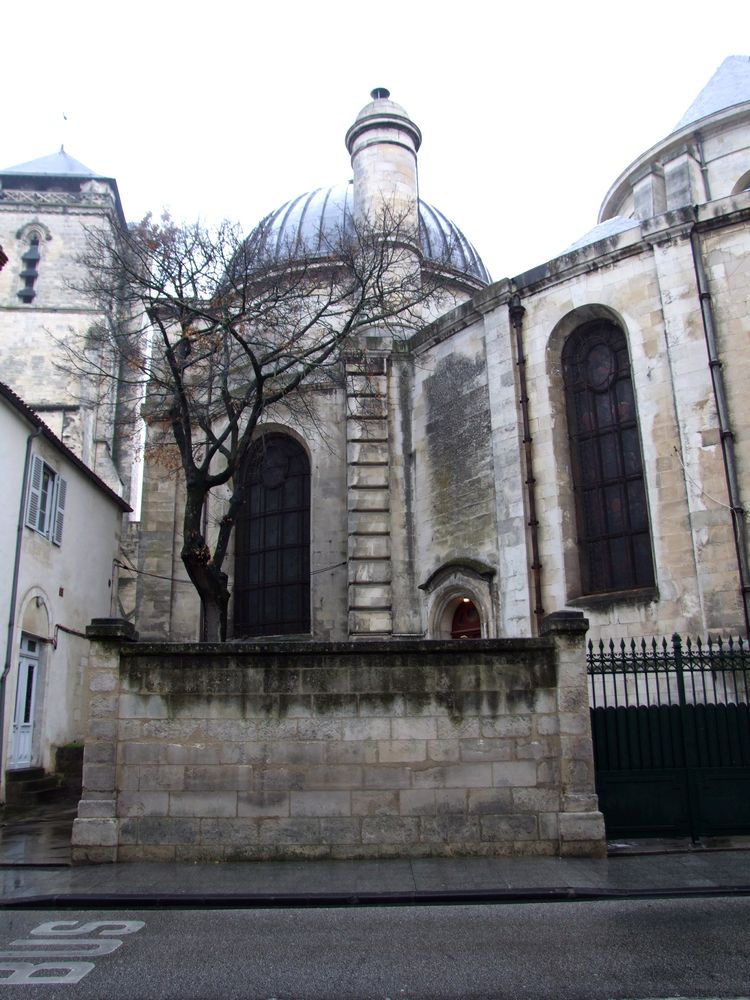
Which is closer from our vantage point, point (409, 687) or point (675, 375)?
point (409, 687)

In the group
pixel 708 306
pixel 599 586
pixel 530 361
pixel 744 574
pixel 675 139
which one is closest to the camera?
pixel 744 574

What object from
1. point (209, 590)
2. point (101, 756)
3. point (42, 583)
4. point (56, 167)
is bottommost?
point (101, 756)

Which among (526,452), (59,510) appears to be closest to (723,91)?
(526,452)

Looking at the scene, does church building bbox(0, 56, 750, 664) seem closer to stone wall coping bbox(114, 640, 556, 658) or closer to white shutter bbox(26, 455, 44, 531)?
white shutter bbox(26, 455, 44, 531)

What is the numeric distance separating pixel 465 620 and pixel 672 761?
261 inches

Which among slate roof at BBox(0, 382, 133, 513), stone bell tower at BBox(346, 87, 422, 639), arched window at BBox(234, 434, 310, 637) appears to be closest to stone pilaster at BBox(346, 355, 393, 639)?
stone bell tower at BBox(346, 87, 422, 639)

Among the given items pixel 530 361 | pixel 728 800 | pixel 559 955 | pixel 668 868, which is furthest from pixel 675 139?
pixel 559 955

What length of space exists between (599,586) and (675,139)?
46.2ft

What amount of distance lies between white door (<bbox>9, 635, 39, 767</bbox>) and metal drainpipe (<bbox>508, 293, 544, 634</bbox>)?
364 inches

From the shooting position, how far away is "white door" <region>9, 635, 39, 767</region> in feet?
49.7

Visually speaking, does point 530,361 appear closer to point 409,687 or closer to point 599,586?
point 599,586

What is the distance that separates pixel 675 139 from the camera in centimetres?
2255

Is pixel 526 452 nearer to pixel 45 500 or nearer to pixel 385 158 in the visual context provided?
pixel 385 158

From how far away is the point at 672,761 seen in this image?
404 inches
